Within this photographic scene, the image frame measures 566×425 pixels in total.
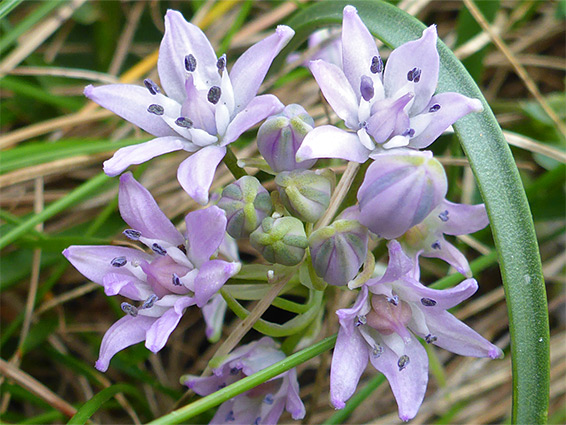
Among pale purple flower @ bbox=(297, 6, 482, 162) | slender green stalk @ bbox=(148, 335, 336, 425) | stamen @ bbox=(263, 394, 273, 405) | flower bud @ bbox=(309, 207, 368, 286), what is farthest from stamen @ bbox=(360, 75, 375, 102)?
stamen @ bbox=(263, 394, 273, 405)

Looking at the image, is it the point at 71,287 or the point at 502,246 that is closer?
the point at 502,246

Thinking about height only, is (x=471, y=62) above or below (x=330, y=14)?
below

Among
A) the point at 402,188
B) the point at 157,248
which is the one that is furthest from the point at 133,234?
the point at 402,188

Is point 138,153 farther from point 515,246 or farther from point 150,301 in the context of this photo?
point 515,246

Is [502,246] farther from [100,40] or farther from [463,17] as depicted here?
[100,40]

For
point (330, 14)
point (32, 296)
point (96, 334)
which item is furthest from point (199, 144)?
point (96, 334)

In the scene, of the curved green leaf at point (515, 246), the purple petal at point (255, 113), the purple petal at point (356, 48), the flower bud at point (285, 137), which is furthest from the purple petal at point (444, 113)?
the purple petal at point (255, 113)

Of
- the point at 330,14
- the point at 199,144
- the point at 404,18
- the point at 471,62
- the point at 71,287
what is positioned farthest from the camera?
the point at 71,287
